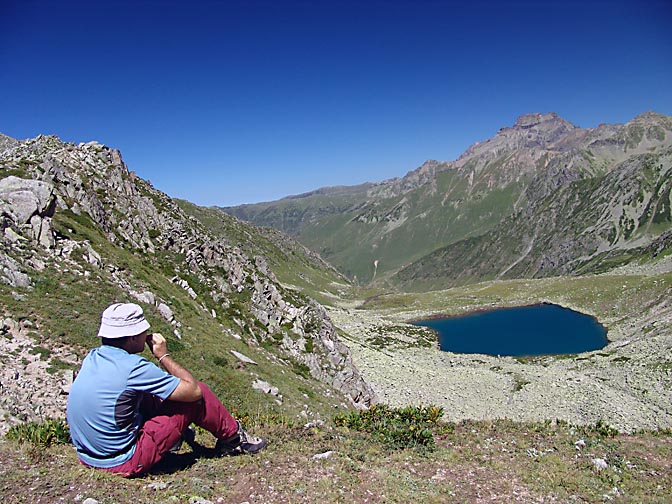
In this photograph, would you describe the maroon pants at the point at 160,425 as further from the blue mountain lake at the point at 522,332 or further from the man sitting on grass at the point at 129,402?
the blue mountain lake at the point at 522,332

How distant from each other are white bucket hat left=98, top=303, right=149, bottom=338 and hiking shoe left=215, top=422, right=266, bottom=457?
12.5 feet

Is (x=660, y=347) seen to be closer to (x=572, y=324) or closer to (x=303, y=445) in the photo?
(x=572, y=324)

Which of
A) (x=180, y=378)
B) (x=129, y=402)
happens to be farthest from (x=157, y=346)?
(x=129, y=402)

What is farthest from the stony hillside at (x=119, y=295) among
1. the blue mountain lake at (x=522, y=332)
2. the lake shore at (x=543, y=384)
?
the blue mountain lake at (x=522, y=332)

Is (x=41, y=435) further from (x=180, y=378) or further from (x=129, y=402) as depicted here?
(x=180, y=378)

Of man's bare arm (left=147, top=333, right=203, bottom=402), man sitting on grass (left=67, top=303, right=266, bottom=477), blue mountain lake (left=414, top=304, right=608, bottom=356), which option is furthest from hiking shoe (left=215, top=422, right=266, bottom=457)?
blue mountain lake (left=414, top=304, right=608, bottom=356)

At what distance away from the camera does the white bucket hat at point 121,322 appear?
283 inches

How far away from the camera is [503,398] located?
164ft

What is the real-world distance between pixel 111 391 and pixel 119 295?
18563 millimetres

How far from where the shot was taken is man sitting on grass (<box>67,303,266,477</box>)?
23.3 ft

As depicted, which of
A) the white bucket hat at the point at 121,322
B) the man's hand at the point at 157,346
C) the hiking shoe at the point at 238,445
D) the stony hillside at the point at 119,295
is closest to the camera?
the white bucket hat at the point at 121,322

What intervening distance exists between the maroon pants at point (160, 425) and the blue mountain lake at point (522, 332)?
99177mm

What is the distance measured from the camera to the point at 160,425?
791 cm

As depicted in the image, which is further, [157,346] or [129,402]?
[157,346]
